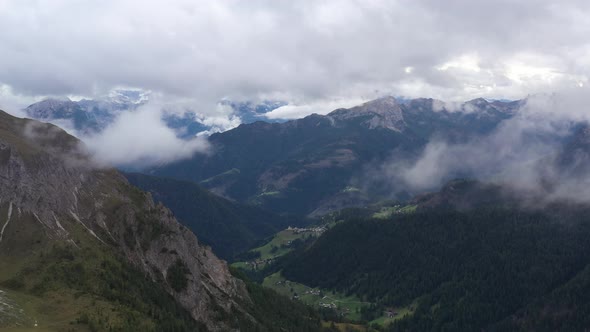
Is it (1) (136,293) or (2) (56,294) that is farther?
(1) (136,293)

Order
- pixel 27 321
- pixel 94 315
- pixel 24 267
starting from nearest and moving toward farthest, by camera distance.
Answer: pixel 27 321
pixel 94 315
pixel 24 267

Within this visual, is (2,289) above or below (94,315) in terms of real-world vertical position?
above

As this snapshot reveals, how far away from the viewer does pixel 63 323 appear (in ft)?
508

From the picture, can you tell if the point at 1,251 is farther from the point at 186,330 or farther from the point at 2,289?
the point at 186,330

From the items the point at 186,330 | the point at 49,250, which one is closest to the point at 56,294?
the point at 49,250

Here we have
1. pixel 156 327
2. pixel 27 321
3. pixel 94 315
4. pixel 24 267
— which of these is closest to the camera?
pixel 27 321

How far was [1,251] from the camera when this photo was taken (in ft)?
647

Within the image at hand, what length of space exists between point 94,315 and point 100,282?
3169 centimetres

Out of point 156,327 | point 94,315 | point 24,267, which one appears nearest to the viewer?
point 94,315

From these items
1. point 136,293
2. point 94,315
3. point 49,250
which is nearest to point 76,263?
point 49,250

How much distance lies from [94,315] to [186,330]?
43.5 m

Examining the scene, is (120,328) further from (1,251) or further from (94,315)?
(1,251)

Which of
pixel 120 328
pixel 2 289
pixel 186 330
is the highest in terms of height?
pixel 2 289

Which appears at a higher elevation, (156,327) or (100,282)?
(100,282)
